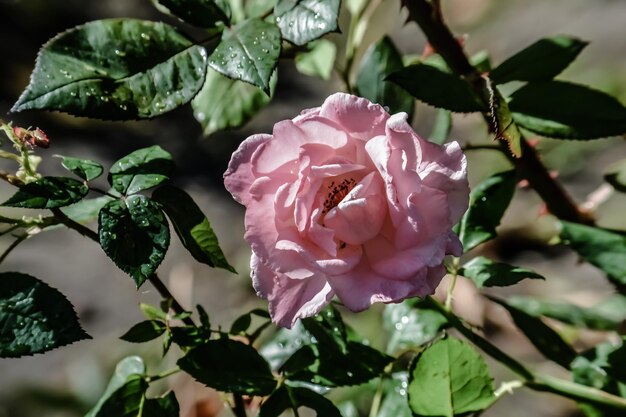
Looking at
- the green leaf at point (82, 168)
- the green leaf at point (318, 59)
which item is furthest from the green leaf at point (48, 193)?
the green leaf at point (318, 59)

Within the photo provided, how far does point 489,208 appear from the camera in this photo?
91 centimetres

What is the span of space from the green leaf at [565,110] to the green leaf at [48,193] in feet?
1.62

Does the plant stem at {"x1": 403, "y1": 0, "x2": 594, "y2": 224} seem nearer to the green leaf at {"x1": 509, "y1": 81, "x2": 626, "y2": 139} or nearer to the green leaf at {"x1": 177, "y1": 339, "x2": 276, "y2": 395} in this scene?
the green leaf at {"x1": 509, "y1": 81, "x2": 626, "y2": 139}

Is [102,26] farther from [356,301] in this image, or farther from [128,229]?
[356,301]

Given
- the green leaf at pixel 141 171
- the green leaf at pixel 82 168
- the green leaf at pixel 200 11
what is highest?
the green leaf at pixel 200 11

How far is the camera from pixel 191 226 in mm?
737

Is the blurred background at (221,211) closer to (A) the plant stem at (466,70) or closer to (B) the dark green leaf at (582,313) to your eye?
(B) the dark green leaf at (582,313)

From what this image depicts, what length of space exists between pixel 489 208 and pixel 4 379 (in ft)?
5.47

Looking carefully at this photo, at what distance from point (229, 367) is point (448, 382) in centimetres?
Result: 24

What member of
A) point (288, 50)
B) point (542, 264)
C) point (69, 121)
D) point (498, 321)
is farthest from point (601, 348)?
point (69, 121)

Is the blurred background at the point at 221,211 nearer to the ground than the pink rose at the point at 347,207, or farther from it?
nearer to the ground

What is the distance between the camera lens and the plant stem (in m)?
0.90

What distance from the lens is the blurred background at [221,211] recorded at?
6.47ft

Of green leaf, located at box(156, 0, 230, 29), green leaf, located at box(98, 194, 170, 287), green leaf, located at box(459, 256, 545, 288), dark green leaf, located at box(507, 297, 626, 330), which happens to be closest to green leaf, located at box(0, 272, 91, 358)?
green leaf, located at box(98, 194, 170, 287)
